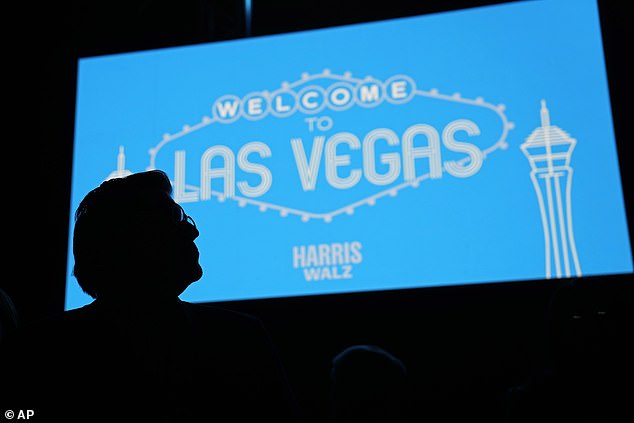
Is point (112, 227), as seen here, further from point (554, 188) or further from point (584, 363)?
point (554, 188)

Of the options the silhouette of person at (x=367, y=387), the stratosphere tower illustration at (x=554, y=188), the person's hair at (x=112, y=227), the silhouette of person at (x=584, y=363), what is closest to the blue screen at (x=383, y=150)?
the stratosphere tower illustration at (x=554, y=188)

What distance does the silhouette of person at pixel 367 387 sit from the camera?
5.94 ft

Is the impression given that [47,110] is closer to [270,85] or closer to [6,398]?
[270,85]

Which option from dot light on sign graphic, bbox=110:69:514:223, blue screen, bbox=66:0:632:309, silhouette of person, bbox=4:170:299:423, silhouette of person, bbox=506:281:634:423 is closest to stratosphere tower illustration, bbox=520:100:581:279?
blue screen, bbox=66:0:632:309

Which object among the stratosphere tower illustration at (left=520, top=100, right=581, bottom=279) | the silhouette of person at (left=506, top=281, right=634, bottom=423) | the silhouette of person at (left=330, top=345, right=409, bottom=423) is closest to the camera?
the silhouette of person at (left=506, top=281, right=634, bottom=423)

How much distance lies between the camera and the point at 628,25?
10.3 ft

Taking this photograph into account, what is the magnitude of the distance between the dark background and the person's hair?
171 cm

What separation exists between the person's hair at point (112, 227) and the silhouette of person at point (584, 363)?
70cm

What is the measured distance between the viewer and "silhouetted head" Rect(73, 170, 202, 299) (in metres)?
1.18

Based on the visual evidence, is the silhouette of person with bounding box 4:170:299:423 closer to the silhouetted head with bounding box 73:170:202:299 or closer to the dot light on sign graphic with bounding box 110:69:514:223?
the silhouetted head with bounding box 73:170:202:299

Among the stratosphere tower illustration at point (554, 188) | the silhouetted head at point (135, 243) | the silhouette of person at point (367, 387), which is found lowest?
the silhouette of person at point (367, 387)

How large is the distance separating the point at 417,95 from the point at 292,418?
210cm

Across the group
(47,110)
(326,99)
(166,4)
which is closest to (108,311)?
(326,99)

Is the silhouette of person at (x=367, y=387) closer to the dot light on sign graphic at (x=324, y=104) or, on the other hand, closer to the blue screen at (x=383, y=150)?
the blue screen at (x=383, y=150)
